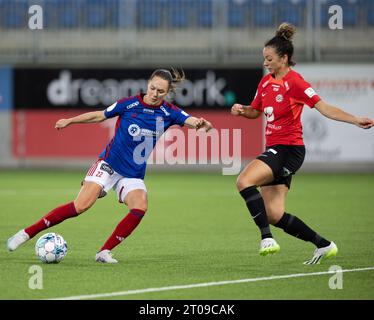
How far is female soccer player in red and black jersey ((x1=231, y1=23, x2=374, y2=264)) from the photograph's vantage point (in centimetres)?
857

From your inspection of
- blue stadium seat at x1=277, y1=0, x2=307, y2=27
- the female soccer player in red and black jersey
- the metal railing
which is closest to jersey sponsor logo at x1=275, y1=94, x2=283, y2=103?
the female soccer player in red and black jersey

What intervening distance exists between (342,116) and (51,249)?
304 centimetres

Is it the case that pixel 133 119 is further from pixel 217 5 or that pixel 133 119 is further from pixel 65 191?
pixel 217 5

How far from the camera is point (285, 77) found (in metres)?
8.77

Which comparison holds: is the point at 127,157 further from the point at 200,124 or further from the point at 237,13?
the point at 237,13

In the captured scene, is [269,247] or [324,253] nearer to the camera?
[269,247]

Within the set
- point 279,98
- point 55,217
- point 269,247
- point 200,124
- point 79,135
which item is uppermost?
point 279,98

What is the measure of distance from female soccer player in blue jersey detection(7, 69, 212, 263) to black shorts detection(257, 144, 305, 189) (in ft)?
2.17

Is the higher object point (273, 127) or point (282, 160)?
point (273, 127)

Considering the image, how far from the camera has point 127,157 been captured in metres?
8.98

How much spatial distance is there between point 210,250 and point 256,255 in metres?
0.66

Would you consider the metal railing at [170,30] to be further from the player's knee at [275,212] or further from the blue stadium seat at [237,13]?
the player's knee at [275,212]

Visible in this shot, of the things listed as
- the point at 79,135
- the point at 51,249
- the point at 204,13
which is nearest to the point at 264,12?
the point at 204,13
